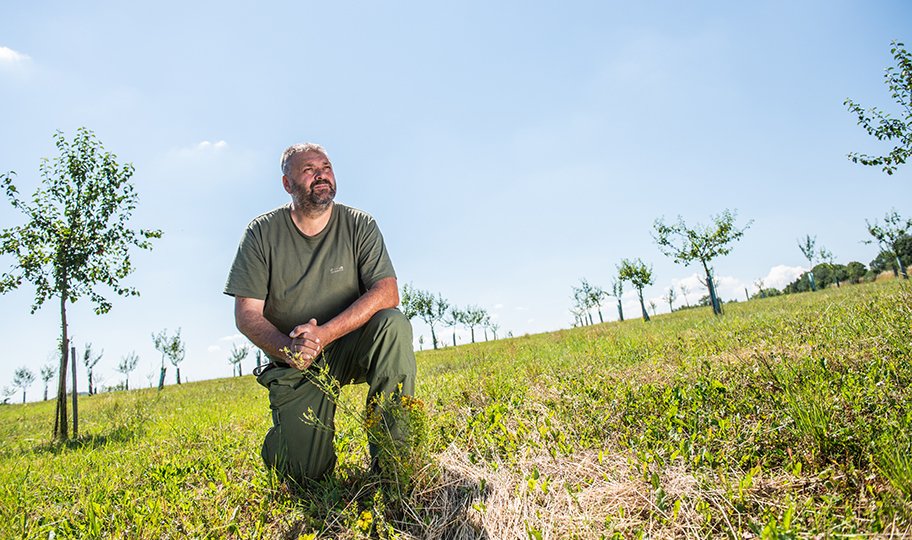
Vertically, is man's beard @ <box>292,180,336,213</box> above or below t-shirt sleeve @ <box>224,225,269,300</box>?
above

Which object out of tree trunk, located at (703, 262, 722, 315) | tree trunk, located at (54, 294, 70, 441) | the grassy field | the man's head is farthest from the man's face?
tree trunk, located at (703, 262, 722, 315)

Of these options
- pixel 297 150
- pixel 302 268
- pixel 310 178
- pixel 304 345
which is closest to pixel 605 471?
pixel 304 345

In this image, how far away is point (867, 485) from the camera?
6.51 feet

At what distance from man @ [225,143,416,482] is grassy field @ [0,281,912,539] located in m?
0.24

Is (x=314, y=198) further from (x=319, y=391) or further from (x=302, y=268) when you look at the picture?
(x=319, y=391)

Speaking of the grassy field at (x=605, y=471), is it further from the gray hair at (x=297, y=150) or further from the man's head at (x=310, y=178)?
the gray hair at (x=297, y=150)

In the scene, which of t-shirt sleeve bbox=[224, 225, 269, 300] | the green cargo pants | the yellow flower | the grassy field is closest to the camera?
the grassy field

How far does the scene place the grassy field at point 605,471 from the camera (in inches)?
82.2

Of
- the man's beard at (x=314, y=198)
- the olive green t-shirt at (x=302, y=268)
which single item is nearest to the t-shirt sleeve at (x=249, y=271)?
the olive green t-shirt at (x=302, y=268)

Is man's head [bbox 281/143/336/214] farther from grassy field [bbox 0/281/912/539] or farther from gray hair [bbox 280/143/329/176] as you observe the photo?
grassy field [bbox 0/281/912/539]

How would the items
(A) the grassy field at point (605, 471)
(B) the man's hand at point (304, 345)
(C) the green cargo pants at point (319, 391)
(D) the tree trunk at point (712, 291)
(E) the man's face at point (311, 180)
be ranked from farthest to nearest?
(D) the tree trunk at point (712, 291), (E) the man's face at point (311, 180), (C) the green cargo pants at point (319, 391), (B) the man's hand at point (304, 345), (A) the grassy field at point (605, 471)

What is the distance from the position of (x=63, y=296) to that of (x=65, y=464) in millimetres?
6567

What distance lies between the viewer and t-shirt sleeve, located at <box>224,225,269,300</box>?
312 centimetres

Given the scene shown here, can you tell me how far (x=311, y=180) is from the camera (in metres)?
3.23
